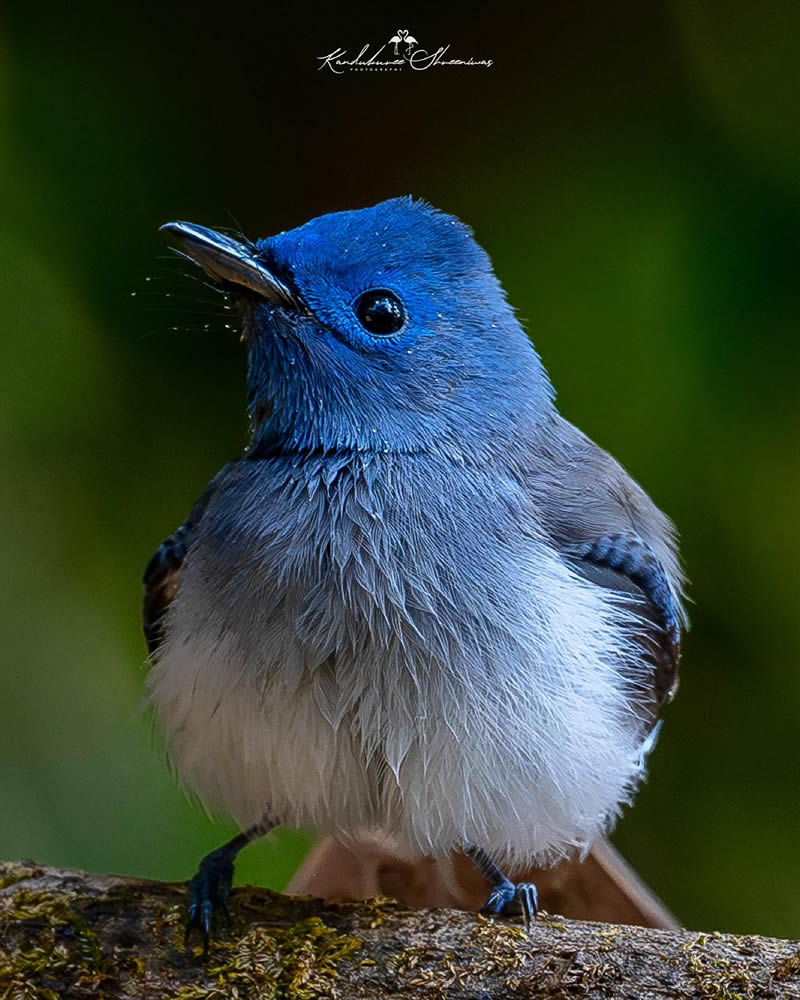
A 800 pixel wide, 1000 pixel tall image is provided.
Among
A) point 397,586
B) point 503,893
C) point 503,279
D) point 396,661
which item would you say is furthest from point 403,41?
point 503,893

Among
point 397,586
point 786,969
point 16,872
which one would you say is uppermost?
point 397,586

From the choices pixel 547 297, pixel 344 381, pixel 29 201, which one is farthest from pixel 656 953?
pixel 29 201

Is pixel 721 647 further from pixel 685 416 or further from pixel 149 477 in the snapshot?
pixel 149 477

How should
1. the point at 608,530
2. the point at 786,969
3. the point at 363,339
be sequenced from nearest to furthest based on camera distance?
the point at 786,969, the point at 363,339, the point at 608,530

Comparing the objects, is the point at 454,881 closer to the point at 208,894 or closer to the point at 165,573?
the point at 208,894

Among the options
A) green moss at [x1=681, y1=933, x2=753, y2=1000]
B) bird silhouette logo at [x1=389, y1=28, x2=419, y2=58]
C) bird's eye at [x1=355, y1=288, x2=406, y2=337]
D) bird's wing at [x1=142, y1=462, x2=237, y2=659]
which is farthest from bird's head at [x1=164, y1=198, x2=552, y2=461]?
green moss at [x1=681, y1=933, x2=753, y2=1000]

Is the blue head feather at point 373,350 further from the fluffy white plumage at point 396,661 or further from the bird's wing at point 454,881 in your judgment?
the bird's wing at point 454,881

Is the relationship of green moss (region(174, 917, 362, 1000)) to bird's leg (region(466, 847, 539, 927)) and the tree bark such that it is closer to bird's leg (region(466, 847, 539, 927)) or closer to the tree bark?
the tree bark
